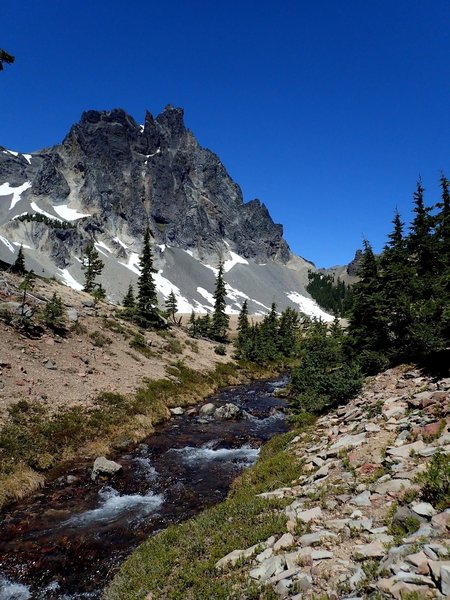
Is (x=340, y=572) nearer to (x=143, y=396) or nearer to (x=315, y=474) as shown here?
(x=315, y=474)

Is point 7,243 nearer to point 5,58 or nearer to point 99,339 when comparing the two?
point 99,339

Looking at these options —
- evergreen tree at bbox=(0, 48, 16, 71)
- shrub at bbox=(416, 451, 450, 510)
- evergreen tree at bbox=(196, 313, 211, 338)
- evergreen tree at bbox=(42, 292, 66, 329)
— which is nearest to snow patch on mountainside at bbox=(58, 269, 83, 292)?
evergreen tree at bbox=(196, 313, 211, 338)

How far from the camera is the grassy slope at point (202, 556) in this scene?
23.7 ft

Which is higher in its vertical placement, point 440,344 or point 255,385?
point 440,344

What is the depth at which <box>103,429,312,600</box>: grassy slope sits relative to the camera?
7.24 m

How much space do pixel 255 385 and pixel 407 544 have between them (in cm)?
3909

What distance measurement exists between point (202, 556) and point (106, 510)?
20.6 feet

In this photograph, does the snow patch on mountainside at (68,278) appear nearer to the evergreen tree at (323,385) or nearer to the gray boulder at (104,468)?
the evergreen tree at (323,385)

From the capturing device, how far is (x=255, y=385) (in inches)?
1761

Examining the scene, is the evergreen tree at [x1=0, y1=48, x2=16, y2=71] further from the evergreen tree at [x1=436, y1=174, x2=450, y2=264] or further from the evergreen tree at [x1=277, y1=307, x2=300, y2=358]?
the evergreen tree at [x1=277, y1=307, x2=300, y2=358]

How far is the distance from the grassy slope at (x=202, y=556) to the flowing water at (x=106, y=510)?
4.45 feet

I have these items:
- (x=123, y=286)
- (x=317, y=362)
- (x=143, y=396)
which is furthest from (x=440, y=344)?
(x=123, y=286)

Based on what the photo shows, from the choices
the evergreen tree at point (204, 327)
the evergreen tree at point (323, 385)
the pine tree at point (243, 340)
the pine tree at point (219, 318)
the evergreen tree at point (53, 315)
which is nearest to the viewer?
the evergreen tree at point (323, 385)

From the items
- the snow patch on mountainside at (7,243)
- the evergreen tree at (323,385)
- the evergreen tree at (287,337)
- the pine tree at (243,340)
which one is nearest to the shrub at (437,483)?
the evergreen tree at (323,385)
